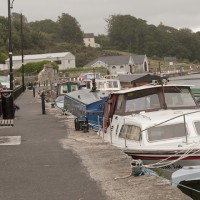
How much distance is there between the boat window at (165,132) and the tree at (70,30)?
176 meters

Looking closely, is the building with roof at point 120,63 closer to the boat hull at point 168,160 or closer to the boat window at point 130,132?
the boat window at point 130,132

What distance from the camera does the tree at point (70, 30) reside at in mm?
188625

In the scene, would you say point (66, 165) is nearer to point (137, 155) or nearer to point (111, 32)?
point (137, 155)

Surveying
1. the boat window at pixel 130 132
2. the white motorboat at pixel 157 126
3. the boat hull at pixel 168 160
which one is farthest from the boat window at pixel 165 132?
the boat hull at pixel 168 160

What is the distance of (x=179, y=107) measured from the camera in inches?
583

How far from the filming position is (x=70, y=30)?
18925 cm

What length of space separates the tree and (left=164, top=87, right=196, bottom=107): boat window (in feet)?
568

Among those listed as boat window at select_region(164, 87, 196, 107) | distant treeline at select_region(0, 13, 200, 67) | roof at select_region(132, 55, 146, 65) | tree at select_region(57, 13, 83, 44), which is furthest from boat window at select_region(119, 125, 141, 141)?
tree at select_region(57, 13, 83, 44)

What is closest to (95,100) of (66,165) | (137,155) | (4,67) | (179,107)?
(179,107)

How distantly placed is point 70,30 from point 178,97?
177 metres

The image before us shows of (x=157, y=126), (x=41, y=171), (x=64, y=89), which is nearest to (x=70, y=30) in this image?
(x=64, y=89)

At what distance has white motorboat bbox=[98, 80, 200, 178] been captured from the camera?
11544 mm

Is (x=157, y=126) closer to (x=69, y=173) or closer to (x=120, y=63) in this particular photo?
(x=69, y=173)

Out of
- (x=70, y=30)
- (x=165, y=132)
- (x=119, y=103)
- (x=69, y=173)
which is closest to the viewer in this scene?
(x=69, y=173)
